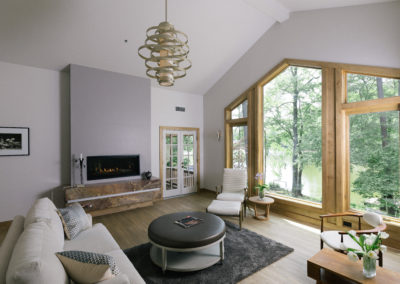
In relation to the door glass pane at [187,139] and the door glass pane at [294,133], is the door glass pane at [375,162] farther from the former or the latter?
the door glass pane at [187,139]

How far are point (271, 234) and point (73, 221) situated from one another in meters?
2.97

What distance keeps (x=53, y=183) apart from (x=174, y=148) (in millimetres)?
3004

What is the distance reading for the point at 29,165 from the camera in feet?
14.3

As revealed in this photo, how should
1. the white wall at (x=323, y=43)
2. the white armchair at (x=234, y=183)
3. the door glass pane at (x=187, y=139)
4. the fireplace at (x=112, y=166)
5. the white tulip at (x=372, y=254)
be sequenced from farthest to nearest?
the door glass pane at (x=187, y=139)
the white armchair at (x=234, y=183)
the fireplace at (x=112, y=166)
the white wall at (x=323, y=43)
the white tulip at (x=372, y=254)

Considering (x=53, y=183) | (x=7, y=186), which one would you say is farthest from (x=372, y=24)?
(x=7, y=186)

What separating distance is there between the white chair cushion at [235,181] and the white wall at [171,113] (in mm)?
1969

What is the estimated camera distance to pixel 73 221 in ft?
8.74

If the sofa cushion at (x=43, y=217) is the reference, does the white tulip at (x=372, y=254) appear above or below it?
below

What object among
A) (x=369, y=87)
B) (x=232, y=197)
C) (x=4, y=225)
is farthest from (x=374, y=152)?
(x=4, y=225)

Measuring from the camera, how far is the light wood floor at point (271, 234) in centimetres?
257

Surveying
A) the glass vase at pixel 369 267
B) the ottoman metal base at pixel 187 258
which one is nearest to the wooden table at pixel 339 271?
the glass vase at pixel 369 267

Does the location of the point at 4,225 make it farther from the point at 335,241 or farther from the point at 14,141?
the point at 335,241

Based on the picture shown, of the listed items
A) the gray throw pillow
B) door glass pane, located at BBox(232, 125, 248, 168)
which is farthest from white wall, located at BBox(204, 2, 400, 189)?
the gray throw pillow

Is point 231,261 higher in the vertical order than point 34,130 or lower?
lower
